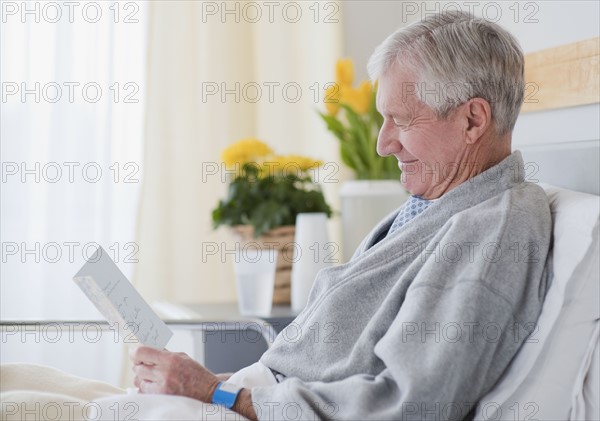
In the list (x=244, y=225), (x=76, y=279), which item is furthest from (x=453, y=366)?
(x=244, y=225)

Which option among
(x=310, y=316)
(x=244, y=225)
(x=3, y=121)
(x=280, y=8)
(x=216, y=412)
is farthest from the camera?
(x=280, y=8)

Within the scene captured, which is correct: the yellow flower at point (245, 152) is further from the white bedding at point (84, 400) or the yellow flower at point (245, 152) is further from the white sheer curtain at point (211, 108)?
the white bedding at point (84, 400)

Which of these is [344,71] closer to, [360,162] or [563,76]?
[360,162]

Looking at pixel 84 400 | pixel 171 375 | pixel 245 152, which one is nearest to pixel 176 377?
pixel 171 375

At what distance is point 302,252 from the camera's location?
245 cm

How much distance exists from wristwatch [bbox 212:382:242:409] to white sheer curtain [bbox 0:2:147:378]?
5.17 ft

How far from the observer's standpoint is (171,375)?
4.77 feet

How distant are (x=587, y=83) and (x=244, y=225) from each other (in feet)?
3.93

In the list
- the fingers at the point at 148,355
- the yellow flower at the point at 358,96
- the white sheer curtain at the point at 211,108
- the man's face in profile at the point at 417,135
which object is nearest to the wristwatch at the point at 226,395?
the fingers at the point at 148,355

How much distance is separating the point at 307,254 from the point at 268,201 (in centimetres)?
27

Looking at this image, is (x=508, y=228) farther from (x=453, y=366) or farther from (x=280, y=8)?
(x=280, y=8)

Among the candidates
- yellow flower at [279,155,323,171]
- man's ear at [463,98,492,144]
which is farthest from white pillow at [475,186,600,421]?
yellow flower at [279,155,323,171]

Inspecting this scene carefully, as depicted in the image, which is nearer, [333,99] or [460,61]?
[460,61]

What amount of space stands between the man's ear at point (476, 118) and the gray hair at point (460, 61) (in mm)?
11
